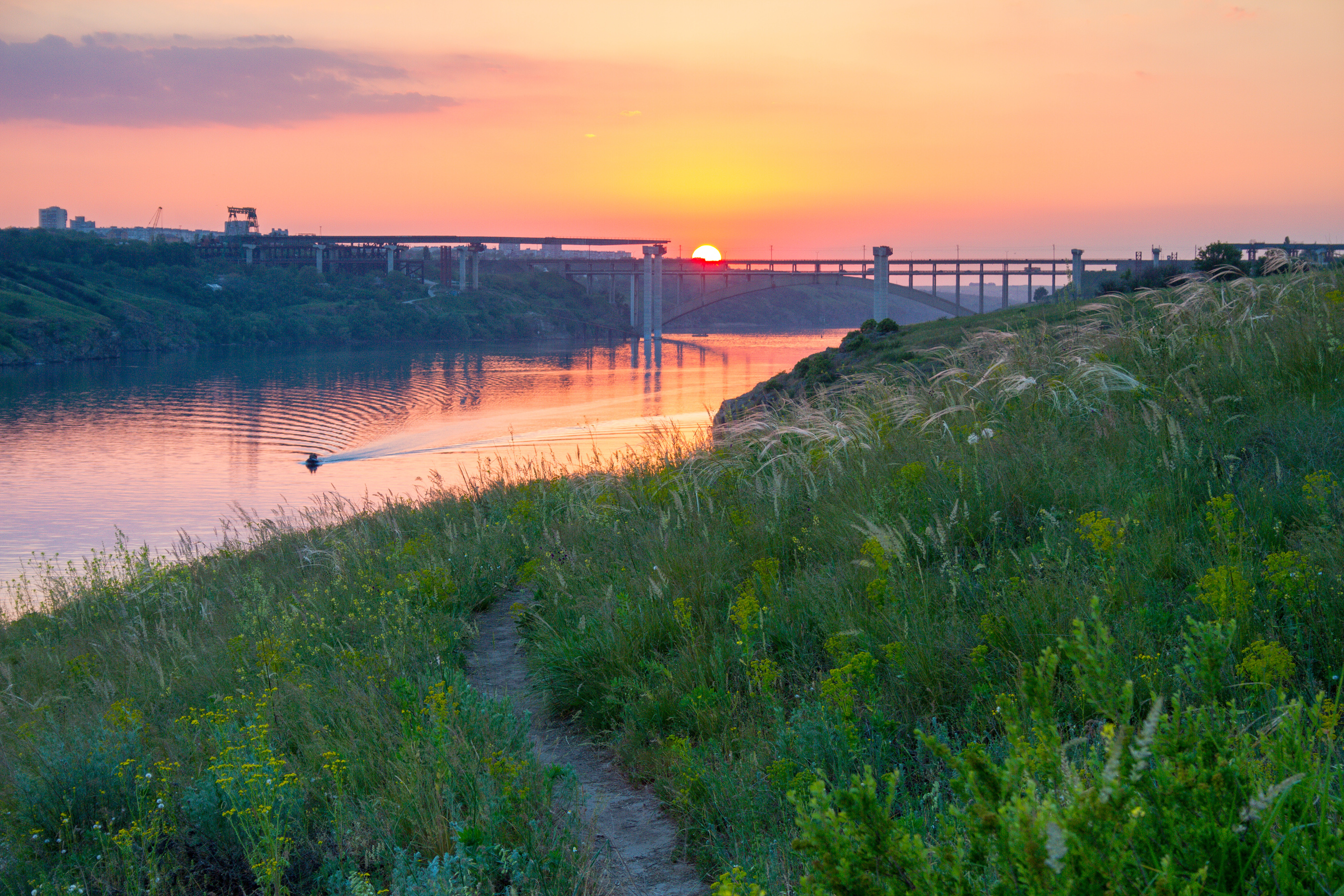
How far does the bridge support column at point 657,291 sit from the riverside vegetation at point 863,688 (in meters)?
104

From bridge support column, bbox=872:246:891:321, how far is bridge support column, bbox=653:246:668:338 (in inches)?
1335

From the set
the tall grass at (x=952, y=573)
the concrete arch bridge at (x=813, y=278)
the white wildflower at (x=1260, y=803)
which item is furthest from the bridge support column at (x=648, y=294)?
the white wildflower at (x=1260, y=803)

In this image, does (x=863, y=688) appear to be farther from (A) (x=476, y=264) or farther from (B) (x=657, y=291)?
(A) (x=476, y=264)

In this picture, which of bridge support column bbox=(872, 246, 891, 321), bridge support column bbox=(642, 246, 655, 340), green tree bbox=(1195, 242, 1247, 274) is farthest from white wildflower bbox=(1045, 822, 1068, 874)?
bridge support column bbox=(642, 246, 655, 340)

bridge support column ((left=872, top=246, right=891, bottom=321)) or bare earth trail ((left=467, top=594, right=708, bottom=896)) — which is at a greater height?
bridge support column ((left=872, top=246, right=891, bottom=321))

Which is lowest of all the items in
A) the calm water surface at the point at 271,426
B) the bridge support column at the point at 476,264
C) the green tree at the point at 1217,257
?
the calm water surface at the point at 271,426

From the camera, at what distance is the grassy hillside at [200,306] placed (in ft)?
250

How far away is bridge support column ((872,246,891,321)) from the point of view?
266ft

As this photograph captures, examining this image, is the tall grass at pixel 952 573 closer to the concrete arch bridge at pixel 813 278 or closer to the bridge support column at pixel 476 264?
the concrete arch bridge at pixel 813 278

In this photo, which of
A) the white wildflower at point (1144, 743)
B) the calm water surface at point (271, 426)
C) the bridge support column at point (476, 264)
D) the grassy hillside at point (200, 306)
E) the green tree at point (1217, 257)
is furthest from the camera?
the bridge support column at point (476, 264)

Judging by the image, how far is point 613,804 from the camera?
12.1 feet

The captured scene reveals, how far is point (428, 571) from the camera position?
22.8 feet

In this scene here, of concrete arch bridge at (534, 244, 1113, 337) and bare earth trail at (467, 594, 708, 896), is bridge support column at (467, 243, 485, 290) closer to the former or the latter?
concrete arch bridge at (534, 244, 1113, 337)

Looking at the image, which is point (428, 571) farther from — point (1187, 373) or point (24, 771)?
point (1187, 373)
